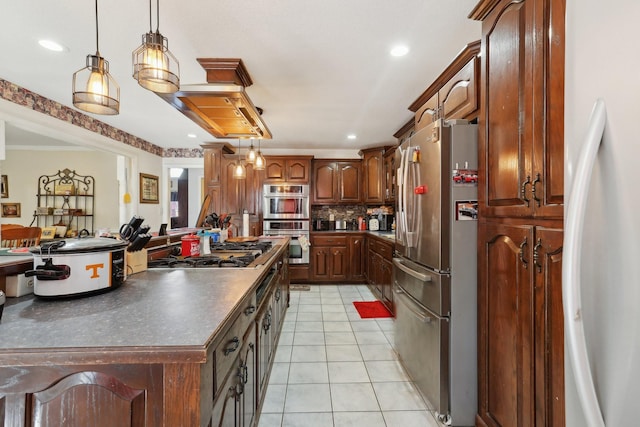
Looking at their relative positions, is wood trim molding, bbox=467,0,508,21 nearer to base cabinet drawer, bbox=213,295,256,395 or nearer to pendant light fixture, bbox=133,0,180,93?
pendant light fixture, bbox=133,0,180,93

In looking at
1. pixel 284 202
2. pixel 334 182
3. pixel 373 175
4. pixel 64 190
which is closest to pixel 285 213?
pixel 284 202

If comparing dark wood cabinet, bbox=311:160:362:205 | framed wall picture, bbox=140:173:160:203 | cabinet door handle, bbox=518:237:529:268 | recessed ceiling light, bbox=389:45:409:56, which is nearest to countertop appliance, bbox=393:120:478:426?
cabinet door handle, bbox=518:237:529:268

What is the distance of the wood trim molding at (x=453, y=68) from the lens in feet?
5.72

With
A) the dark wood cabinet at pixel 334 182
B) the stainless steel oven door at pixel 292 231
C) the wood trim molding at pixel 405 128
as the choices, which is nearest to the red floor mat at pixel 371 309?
the stainless steel oven door at pixel 292 231

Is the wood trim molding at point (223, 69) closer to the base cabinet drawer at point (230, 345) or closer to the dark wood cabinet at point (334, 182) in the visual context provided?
the base cabinet drawer at point (230, 345)

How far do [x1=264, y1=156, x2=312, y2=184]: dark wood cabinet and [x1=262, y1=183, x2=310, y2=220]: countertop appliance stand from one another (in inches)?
6.8

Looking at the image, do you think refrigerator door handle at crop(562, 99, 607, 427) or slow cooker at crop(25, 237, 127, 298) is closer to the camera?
refrigerator door handle at crop(562, 99, 607, 427)

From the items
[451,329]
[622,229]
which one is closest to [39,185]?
[451,329]

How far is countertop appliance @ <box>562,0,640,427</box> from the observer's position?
52 centimetres

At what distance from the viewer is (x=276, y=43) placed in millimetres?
1902

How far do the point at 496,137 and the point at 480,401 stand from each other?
4.80 feet

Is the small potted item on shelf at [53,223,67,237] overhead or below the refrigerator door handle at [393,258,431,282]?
overhead

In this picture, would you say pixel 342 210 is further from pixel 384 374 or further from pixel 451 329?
pixel 451 329

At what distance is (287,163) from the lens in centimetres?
486
